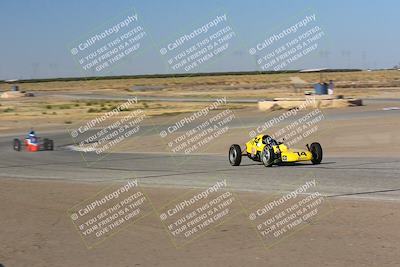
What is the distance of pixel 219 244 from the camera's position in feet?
30.1

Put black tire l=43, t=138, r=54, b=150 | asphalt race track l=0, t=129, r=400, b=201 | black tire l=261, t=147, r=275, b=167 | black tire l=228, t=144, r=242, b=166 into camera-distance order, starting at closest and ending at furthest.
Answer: asphalt race track l=0, t=129, r=400, b=201, black tire l=261, t=147, r=275, b=167, black tire l=228, t=144, r=242, b=166, black tire l=43, t=138, r=54, b=150

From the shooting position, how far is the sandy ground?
8.27 metres

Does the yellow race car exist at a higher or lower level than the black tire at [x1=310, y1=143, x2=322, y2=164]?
higher

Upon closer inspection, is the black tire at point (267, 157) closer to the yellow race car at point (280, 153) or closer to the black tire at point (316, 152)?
the yellow race car at point (280, 153)

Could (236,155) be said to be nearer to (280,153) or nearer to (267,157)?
(267,157)

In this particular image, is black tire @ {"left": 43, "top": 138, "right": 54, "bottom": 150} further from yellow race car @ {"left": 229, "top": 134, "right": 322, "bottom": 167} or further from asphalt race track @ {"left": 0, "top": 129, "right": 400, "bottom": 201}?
yellow race car @ {"left": 229, "top": 134, "right": 322, "bottom": 167}

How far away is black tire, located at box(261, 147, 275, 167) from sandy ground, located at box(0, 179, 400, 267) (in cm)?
563

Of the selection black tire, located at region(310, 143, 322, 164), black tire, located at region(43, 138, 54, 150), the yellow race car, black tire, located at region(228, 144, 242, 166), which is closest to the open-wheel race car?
black tire, located at region(43, 138, 54, 150)

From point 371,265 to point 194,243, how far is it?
107 inches

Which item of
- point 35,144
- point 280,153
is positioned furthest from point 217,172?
point 35,144

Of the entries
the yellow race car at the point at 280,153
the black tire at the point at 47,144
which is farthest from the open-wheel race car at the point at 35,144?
the yellow race car at the point at 280,153

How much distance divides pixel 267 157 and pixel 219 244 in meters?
8.75

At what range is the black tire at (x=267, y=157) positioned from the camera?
57.6 feet

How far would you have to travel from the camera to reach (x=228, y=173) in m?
17.0
